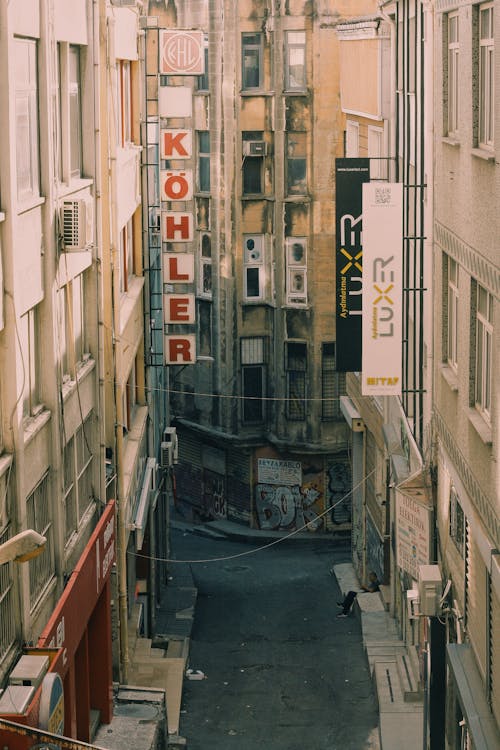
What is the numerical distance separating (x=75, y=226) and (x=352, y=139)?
747 inches

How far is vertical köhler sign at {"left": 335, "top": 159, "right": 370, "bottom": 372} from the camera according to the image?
26062mm

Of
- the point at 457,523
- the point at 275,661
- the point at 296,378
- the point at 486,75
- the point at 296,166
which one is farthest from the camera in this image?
the point at 296,378

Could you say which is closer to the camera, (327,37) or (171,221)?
(171,221)

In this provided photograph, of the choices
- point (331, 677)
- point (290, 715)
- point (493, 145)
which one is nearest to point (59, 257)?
point (493, 145)

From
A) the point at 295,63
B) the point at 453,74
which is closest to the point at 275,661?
the point at 453,74

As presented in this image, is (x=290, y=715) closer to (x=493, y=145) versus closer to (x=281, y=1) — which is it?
(x=493, y=145)

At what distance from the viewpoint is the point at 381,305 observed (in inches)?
936

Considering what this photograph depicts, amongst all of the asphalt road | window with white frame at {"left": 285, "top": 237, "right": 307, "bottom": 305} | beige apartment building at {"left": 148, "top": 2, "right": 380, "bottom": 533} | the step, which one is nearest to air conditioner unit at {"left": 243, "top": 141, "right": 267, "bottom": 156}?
beige apartment building at {"left": 148, "top": 2, "right": 380, "bottom": 533}

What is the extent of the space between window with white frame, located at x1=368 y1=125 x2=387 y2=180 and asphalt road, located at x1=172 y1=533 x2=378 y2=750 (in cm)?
1105

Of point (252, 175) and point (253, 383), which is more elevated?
point (252, 175)

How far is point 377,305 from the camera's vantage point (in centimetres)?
2377

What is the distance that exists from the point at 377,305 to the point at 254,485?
22.1 metres

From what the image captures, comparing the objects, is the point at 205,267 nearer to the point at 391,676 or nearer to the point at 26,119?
the point at 391,676

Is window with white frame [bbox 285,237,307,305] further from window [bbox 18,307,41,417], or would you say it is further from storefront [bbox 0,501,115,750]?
window [bbox 18,307,41,417]
